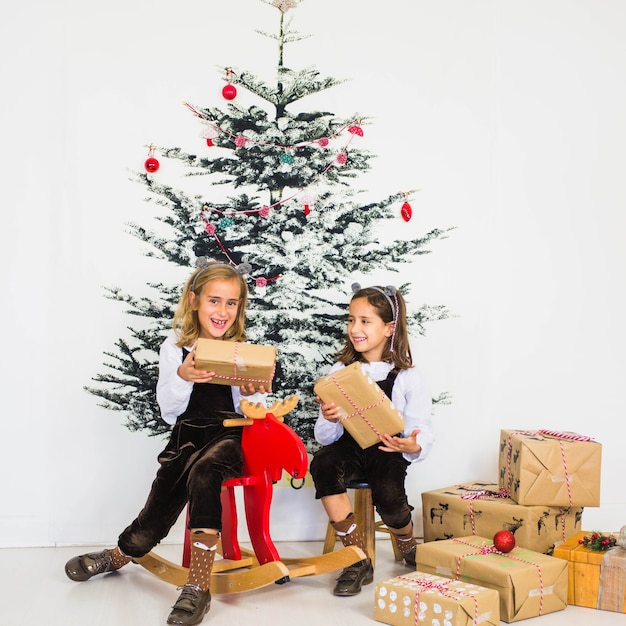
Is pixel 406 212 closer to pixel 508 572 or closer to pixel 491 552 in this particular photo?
pixel 491 552

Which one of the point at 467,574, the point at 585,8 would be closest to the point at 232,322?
the point at 467,574

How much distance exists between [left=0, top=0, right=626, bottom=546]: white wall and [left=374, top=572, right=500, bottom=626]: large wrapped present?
0.98 meters

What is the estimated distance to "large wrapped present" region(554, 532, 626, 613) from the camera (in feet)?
7.82

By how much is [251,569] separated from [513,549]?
0.82 meters

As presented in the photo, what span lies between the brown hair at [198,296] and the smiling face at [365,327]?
1.31ft

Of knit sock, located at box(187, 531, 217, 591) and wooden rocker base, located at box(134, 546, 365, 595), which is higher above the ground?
knit sock, located at box(187, 531, 217, 591)

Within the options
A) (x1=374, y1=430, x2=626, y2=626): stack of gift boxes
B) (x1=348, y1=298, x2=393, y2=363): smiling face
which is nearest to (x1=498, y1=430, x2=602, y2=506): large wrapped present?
(x1=374, y1=430, x2=626, y2=626): stack of gift boxes

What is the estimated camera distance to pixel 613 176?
3.48 m

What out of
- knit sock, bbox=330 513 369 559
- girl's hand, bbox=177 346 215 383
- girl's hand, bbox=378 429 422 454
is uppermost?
girl's hand, bbox=177 346 215 383

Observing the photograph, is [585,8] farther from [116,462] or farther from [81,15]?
[116,462]

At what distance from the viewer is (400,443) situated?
8.60ft

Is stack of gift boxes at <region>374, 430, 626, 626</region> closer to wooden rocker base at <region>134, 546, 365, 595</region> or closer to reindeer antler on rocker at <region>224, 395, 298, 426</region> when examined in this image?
wooden rocker base at <region>134, 546, 365, 595</region>

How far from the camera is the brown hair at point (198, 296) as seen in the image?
8.98 feet

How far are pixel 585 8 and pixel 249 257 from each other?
185 cm
